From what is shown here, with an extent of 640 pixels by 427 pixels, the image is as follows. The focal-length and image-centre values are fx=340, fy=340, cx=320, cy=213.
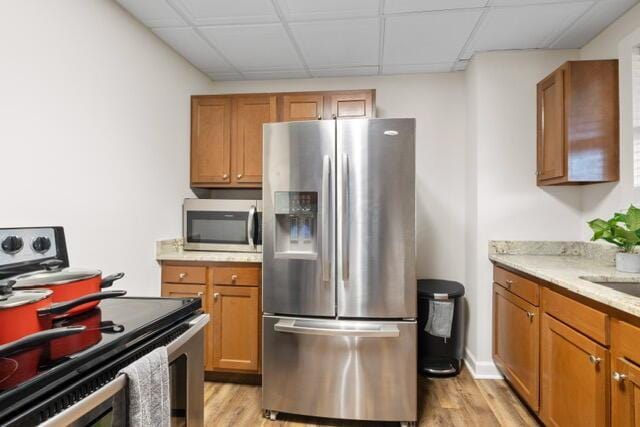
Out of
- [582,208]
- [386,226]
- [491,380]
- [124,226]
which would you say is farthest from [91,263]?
[582,208]

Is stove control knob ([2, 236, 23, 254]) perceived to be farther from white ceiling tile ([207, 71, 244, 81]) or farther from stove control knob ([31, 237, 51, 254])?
white ceiling tile ([207, 71, 244, 81])

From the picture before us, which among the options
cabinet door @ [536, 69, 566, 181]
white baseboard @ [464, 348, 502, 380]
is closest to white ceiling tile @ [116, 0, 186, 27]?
cabinet door @ [536, 69, 566, 181]

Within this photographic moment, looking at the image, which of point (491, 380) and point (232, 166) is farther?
point (232, 166)

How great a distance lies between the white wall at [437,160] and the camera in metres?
2.97

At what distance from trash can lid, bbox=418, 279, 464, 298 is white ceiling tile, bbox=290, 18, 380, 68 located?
72.2 inches

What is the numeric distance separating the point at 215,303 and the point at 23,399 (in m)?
1.90

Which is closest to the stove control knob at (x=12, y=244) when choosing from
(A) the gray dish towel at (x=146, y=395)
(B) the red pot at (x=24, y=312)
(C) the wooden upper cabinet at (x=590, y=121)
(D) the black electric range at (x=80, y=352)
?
(D) the black electric range at (x=80, y=352)

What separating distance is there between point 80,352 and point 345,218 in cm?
143

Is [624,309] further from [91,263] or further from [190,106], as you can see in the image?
[190,106]

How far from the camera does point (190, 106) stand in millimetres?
2822

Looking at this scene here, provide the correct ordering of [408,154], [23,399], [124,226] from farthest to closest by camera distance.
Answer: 1. [124,226]
2. [408,154]
3. [23,399]

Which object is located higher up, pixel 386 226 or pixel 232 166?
pixel 232 166

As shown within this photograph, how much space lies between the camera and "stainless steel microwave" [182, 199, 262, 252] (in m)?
2.60

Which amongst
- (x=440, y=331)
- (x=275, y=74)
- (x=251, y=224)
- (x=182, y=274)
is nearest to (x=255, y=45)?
(x=275, y=74)
